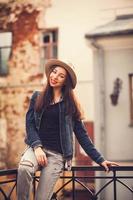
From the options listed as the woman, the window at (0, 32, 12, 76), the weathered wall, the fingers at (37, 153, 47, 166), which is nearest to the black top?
the woman

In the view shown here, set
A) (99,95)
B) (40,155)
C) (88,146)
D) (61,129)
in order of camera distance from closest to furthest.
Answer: (40,155) → (61,129) → (88,146) → (99,95)

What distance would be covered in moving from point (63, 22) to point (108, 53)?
310 cm

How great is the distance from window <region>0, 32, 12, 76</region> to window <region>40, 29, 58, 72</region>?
96 cm

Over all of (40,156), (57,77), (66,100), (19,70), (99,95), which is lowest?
(40,156)

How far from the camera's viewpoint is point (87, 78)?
10.3 meters

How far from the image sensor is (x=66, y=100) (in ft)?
8.02

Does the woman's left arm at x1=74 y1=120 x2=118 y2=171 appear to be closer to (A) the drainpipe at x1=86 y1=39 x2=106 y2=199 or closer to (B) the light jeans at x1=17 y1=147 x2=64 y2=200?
(B) the light jeans at x1=17 y1=147 x2=64 y2=200

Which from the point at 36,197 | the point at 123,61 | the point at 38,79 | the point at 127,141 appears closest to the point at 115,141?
the point at 127,141

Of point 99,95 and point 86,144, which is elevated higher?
point 99,95

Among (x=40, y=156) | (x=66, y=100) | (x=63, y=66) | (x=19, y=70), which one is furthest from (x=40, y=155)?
(x=19, y=70)

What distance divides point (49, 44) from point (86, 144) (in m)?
8.66

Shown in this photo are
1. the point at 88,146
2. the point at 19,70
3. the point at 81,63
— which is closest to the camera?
the point at 88,146

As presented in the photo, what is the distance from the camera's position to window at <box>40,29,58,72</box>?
10.9 metres

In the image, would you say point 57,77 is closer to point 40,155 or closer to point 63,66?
point 63,66
